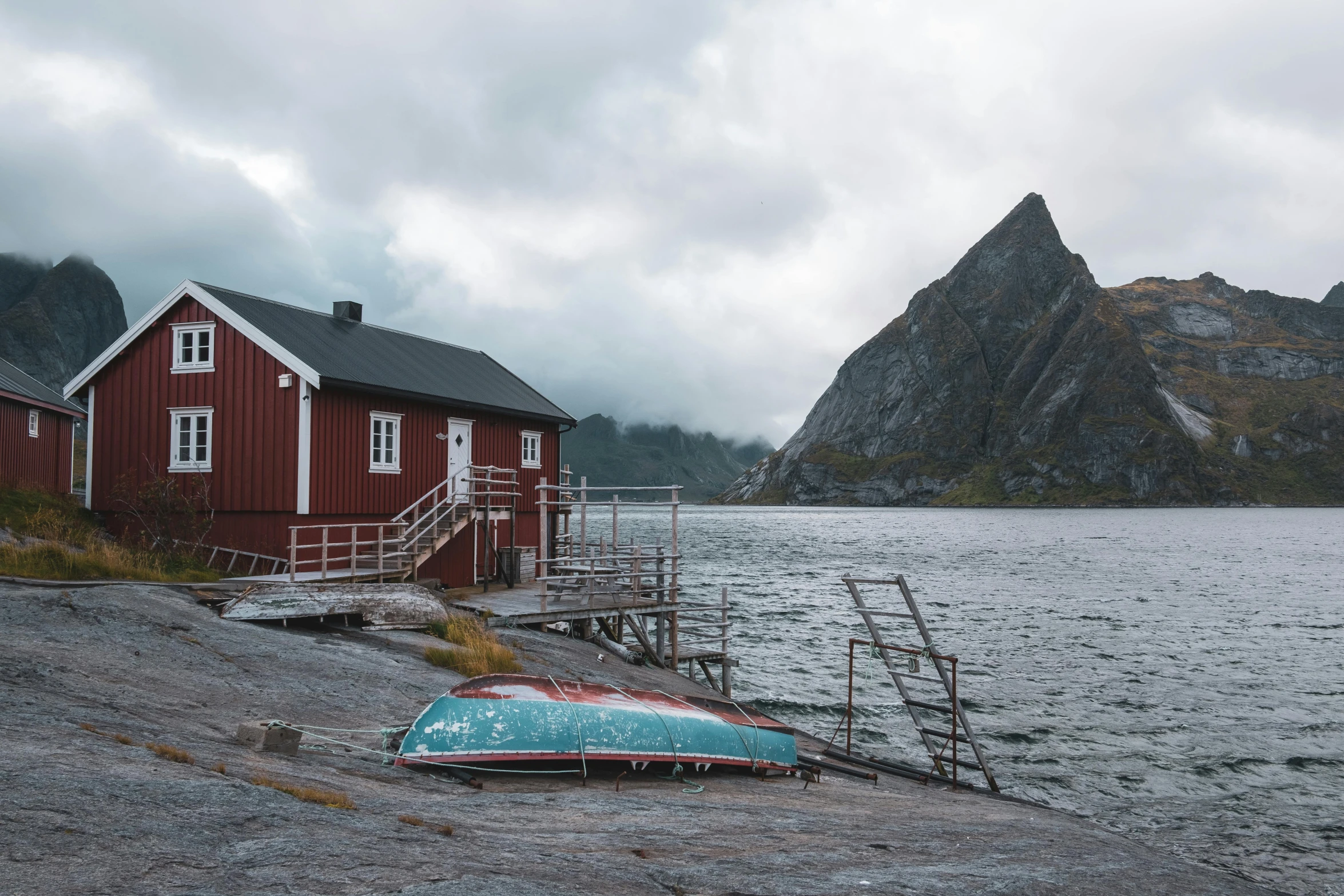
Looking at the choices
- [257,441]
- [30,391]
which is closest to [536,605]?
[257,441]

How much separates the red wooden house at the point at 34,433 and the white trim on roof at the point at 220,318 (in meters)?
5.00

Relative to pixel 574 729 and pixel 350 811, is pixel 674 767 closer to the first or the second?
pixel 574 729

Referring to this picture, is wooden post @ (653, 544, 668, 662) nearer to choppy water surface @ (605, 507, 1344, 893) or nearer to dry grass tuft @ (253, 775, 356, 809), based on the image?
choppy water surface @ (605, 507, 1344, 893)

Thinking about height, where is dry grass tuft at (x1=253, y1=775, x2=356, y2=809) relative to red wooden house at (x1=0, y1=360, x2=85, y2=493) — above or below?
below

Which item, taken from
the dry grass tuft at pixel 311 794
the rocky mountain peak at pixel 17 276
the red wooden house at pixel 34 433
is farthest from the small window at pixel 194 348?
the rocky mountain peak at pixel 17 276

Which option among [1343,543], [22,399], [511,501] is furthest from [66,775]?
[1343,543]

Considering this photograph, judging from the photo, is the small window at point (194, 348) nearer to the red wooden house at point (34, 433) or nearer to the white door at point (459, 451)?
the white door at point (459, 451)

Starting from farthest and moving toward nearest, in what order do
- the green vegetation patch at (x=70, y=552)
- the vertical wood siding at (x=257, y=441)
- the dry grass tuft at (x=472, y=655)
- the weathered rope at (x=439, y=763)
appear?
1. the vertical wood siding at (x=257, y=441)
2. the green vegetation patch at (x=70, y=552)
3. the dry grass tuft at (x=472, y=655)
4. the weathered rope at (x=439, y=763)

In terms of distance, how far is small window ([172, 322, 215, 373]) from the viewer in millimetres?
25859

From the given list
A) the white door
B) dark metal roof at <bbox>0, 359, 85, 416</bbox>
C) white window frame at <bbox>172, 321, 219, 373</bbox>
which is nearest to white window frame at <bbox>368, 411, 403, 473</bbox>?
the white door

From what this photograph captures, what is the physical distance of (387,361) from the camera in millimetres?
28766

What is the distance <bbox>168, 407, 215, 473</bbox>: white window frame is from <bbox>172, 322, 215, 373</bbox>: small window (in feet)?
3.69

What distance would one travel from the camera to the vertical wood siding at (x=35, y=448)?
32219 mm

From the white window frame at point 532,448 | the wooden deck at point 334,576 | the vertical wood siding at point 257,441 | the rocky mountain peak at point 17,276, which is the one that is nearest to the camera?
the wooden deck at point 334,576
